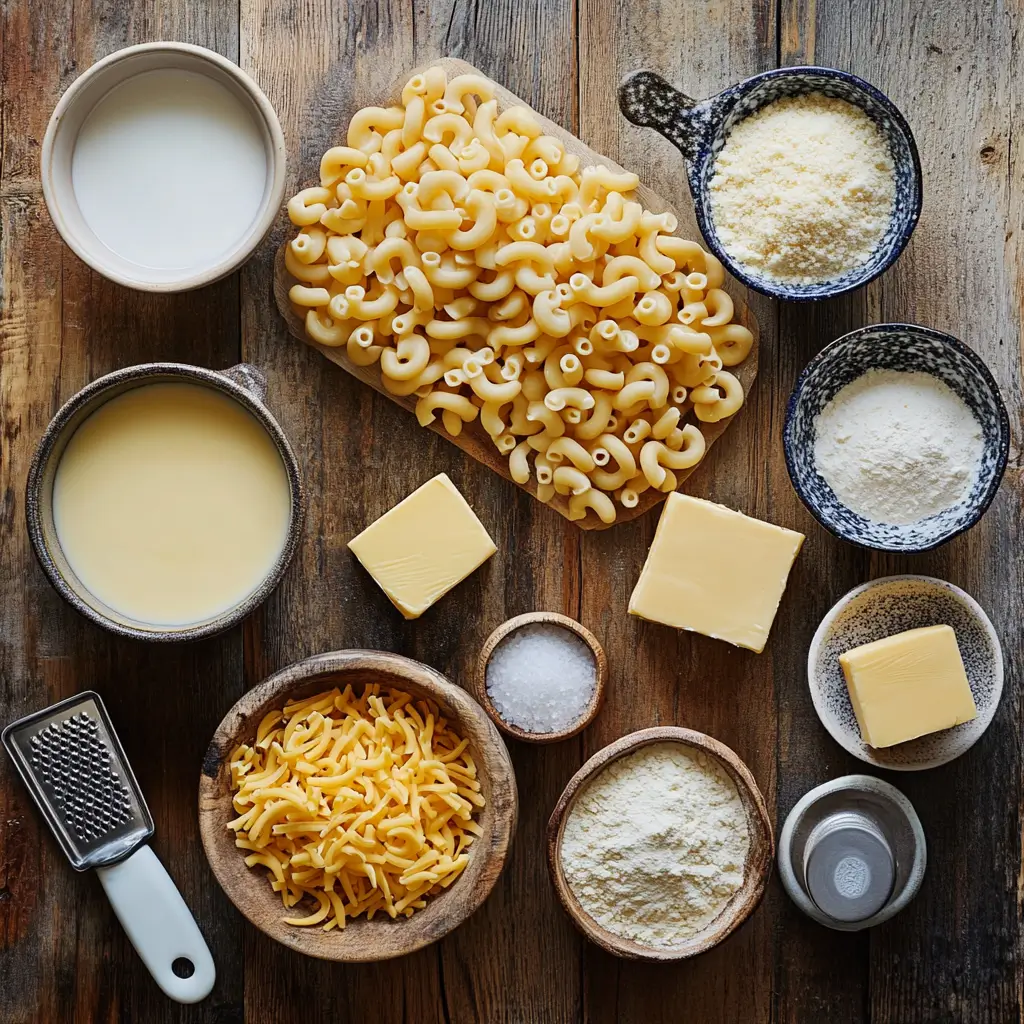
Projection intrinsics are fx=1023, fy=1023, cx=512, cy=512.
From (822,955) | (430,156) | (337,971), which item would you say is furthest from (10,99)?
(822,955)

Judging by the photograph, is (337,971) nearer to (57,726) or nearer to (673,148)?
(57,726)

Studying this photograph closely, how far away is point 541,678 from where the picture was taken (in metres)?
1.65

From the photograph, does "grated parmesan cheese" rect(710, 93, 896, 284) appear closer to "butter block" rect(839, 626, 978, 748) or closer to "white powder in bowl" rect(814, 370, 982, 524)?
"white powder in bowl" rect(814, 370, 982, 524)

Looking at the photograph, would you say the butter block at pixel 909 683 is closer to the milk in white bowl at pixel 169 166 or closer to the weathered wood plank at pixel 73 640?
the weathered wood plank at pixel 73 640

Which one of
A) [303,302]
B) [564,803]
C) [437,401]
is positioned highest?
[303,302]

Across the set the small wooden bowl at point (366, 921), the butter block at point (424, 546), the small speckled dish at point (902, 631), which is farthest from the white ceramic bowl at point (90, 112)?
the small speckled dish at point (902, 631)

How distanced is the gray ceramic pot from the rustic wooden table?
205 millimetres

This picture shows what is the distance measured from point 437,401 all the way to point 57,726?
809 millimetres

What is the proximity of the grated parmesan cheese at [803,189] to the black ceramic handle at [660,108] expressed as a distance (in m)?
0.07

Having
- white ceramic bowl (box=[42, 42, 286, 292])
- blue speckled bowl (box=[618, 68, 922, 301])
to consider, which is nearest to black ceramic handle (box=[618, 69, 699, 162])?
blue speckled bowl (box=[618, 68, 922, 301])

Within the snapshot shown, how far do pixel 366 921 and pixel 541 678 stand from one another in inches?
18.0

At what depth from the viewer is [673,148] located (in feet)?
5.75

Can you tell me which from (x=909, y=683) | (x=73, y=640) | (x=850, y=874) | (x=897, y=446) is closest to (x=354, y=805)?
(x=73, y=640)

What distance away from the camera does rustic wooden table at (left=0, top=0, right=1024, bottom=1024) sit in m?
1.73
